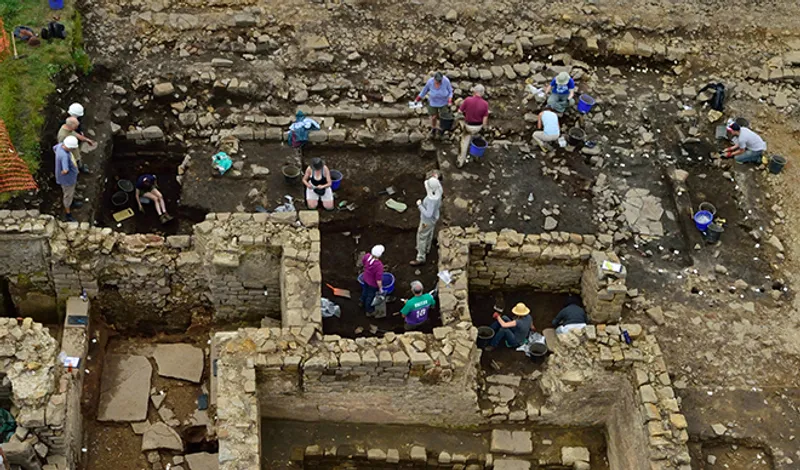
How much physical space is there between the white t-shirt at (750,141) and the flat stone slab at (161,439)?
11682 mm

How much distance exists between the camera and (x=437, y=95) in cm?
1723

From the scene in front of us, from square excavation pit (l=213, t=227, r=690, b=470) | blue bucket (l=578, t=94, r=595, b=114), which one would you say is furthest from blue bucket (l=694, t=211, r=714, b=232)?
blue bucket (l=578, t=94, r=595, b=114)

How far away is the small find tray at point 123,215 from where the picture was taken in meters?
16.5

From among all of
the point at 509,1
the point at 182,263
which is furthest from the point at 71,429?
the point at 509,1

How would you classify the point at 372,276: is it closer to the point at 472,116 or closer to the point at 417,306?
the point at 417,306

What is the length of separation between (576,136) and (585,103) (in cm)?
95

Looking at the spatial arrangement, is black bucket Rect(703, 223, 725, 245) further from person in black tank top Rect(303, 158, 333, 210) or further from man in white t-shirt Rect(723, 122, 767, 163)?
person in black tank top Rect(303, 158, 333, 210)

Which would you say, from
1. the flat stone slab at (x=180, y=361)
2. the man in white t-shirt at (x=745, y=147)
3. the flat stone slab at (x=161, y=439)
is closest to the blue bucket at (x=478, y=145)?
the man in white t-shirt at (x=745, y=147)

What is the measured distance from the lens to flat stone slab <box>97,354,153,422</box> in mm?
14242

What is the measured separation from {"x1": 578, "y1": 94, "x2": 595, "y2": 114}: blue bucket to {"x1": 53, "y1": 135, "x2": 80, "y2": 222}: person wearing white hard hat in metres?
9.43

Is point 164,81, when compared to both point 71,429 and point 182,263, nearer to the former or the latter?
point 182,263

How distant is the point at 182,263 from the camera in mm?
14547

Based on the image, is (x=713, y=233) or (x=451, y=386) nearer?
(x=451, y=386)

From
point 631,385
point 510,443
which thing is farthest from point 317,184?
point 631,385
